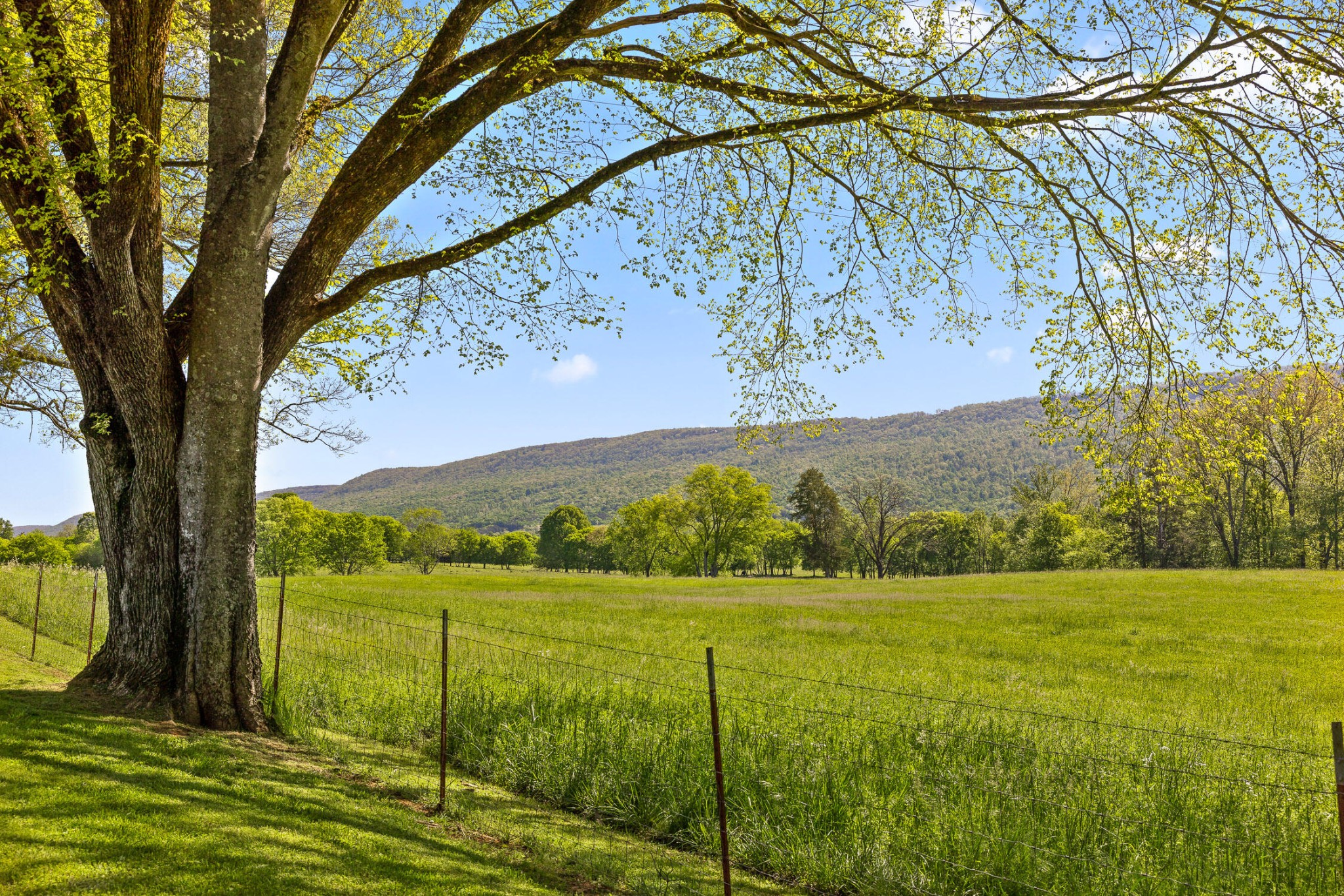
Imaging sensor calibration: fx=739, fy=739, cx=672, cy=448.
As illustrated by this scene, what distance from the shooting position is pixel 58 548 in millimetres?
67625

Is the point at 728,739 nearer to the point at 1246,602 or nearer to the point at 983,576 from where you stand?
the point at 1246,602

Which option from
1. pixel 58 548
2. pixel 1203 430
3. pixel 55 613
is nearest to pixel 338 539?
pixel 58 548

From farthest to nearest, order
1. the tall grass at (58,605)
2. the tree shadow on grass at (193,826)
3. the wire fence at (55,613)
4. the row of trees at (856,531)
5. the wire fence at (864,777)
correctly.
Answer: the row of trees at (856,531) → the tall grass at (58,605) → the wire fence at (55,613) → the wire fence at (864,777) → the tree shadow on grass at (193,826)

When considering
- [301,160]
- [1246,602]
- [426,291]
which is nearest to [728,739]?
[426,291]

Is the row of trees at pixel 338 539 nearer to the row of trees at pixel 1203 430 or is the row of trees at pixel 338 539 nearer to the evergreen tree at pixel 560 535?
the evergreen tree at pixel 560 535

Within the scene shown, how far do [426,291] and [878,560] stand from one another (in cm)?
7525

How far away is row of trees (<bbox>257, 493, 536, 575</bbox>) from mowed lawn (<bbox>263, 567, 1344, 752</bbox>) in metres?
32.1

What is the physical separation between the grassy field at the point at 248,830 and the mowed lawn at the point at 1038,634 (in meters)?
4.53

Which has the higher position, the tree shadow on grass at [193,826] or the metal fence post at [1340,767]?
the metal fence post at [1340,767]

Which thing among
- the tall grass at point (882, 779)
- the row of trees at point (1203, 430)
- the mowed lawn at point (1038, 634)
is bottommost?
the mowed lawn at point (1038, 634)

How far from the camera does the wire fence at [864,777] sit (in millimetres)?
5562

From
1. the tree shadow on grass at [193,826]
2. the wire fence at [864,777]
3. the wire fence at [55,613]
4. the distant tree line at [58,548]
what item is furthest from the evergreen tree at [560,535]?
the tree shadow on grass at [193,826]

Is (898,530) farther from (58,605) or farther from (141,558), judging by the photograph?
(141,558)

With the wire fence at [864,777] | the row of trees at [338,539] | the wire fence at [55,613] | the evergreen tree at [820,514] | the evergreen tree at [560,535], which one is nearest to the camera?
the wire fence at [864,777]
